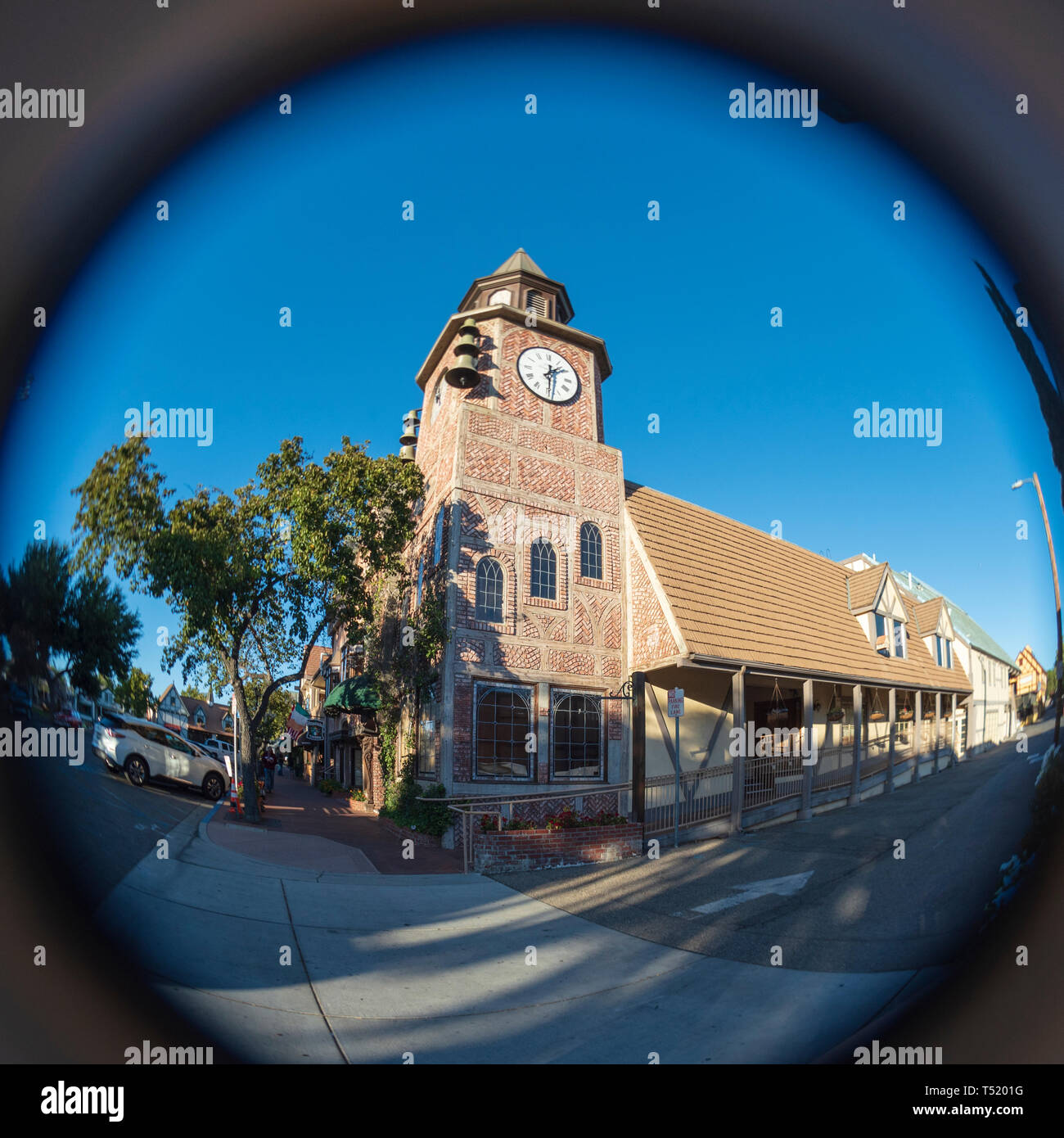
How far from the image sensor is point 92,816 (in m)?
1.56

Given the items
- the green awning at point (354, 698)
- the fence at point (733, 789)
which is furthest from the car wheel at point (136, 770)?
the fence at point (733, 789)

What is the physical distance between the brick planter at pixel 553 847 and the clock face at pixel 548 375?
7.30 ft

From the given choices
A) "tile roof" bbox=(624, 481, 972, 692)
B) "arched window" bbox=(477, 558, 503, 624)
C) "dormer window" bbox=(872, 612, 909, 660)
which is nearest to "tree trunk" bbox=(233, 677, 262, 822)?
"arched window" bbox=(477, 558, 503, 624)

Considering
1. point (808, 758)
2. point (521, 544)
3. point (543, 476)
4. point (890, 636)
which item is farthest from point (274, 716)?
point (890, 636)

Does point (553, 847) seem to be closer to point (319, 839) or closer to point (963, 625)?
point (319, 839)

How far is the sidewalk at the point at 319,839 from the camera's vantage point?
1.93 meters

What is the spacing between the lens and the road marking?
212 cm

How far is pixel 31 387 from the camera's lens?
1560 millimetres

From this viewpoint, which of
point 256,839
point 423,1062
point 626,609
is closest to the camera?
point 423,1062

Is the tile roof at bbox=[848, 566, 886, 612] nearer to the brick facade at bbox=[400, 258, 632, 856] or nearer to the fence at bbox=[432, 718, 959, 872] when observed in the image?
the fence at bbox=[432, 718, 959, 872]

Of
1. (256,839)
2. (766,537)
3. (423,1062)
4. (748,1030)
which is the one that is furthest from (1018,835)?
(256,839)

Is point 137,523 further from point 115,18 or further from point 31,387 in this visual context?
point 115,18

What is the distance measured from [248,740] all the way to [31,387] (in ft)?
4.24
